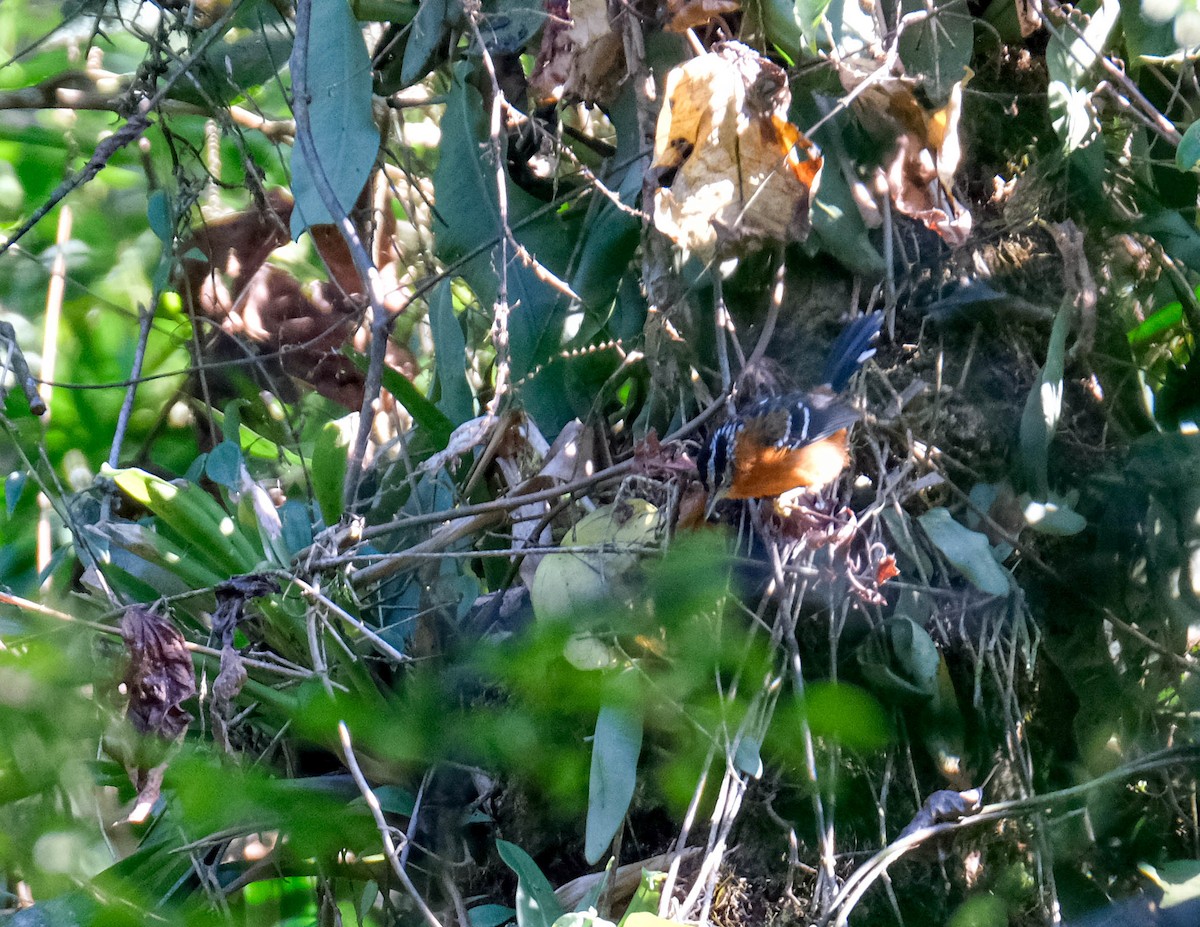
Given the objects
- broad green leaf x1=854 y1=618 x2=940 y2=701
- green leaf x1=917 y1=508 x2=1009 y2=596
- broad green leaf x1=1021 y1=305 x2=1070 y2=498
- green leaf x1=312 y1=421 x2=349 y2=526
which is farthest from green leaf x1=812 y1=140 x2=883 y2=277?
green leaf x1=312 y1=421 x2=349 y2=526

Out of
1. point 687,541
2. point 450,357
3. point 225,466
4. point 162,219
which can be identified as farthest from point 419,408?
point 162,219

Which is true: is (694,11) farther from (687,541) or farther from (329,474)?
(329,474)

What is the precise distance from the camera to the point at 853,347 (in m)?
1.40

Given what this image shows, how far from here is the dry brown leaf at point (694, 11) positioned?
1296mm

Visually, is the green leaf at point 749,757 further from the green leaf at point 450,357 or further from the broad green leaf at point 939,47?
the broad green leaf at point 939,47

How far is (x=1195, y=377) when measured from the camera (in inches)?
57.3

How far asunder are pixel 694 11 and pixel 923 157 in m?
0.36

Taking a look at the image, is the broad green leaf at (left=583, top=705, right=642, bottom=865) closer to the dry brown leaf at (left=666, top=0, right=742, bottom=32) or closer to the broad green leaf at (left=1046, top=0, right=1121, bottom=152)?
the dry brown leaf at (left=666, top=0, right=742, bottom=32)

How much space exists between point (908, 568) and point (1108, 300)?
0.55 m

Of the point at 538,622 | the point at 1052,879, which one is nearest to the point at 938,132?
the point at 538,622

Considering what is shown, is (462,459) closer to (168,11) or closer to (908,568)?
(908,568)

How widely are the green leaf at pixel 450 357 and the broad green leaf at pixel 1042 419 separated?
829mm

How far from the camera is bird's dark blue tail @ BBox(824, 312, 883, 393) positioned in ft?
4.55

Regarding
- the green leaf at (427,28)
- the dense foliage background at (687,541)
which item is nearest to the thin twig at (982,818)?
the dense foliage background at (687,541)
